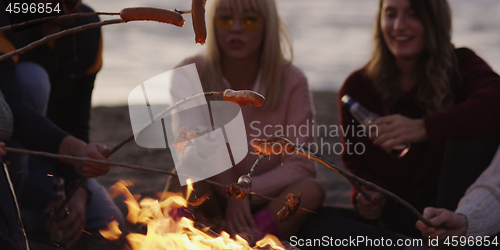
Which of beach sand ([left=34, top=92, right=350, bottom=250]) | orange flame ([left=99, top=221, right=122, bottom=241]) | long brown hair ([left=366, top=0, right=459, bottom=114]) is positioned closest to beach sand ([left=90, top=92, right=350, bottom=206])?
beach sand ([left=34, top=92, right=350, bottom=250])

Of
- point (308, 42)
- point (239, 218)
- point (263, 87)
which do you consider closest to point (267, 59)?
point (263, 87)

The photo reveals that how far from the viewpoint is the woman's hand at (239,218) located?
1729 mm

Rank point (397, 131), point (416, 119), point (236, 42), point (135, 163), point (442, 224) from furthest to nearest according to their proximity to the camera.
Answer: point (135, 163), point (236, 42), point (416, 119), point (397, 131), point (442, 224)

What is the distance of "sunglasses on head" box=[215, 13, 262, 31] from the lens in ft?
6.32

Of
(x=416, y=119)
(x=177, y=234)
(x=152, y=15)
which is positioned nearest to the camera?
(x=152, y=15)

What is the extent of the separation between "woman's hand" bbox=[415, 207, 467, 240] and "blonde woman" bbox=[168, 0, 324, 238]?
0.47m

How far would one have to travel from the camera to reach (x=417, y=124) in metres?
1.77

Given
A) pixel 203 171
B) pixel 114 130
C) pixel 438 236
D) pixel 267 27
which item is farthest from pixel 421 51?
pixel 114 130

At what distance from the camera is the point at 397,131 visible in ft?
5.69

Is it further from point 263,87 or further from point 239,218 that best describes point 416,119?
point 239,218

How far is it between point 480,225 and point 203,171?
1012 millimetres

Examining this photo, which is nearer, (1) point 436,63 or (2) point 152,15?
(2) point 152,15

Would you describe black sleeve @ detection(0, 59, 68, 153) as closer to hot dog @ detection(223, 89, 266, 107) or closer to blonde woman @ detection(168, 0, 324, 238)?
blonde woman @ detection(168, 0, 324, 238)

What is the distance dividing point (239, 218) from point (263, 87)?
594 millimetres
